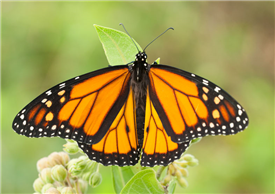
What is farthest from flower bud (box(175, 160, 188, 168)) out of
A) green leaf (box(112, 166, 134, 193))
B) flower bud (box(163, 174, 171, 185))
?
green leaf (box(112, 166, 134, 193))

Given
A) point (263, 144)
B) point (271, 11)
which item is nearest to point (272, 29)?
point (271, 11)

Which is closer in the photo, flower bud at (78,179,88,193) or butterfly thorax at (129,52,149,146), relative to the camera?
butterfly thorax at (129,52,149,146)

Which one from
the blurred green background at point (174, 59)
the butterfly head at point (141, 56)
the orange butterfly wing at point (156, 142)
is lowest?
the orange butterfly wing at point (156, 142)

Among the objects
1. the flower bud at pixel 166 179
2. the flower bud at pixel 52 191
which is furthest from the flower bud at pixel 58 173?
the flower bud at pixel 166 179

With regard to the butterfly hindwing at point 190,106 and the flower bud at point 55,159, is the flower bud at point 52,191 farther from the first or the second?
the butterfly hindwing at point 190,106

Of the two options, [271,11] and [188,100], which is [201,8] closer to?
[271,11]

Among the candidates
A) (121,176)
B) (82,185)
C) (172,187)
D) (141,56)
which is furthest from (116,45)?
(82,185)

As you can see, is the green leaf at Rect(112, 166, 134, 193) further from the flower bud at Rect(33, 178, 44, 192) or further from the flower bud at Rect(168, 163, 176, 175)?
the flower bud at Rect(33, 178, 44, 192)
